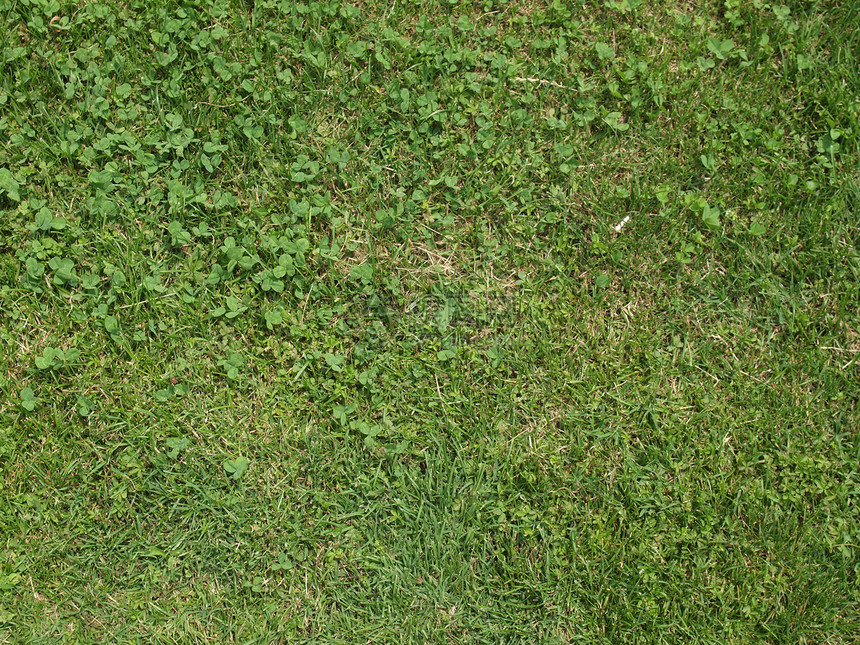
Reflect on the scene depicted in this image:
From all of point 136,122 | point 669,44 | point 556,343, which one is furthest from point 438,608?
point 669,44

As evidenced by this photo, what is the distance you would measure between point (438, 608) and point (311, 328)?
1344mm

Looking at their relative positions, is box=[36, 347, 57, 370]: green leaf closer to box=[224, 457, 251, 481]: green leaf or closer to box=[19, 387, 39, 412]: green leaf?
box=[19, 387, 39, 412]: green leaf

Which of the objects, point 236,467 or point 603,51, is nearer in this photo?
point 236,467

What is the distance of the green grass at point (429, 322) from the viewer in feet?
10.8

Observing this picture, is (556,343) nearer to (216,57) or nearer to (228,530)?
(228,530)

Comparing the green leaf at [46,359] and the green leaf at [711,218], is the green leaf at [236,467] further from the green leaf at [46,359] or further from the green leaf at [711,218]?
the green leaf at [711,218]

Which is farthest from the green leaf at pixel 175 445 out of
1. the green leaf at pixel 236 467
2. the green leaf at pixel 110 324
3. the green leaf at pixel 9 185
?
the green leaf at pixel 9 185

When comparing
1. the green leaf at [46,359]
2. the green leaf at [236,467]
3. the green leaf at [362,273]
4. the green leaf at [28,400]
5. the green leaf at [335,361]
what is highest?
the green leaf at [362,273]

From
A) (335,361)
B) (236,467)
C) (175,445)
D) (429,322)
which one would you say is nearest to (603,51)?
(429,322)

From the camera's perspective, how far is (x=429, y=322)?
11.7ft

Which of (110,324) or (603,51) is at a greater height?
(603,51)

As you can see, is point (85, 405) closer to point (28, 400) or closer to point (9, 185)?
point (28, 400)

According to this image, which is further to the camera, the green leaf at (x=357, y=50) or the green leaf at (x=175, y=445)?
the green leaf at (x=357, y=50)

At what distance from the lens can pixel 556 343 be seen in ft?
11.7
